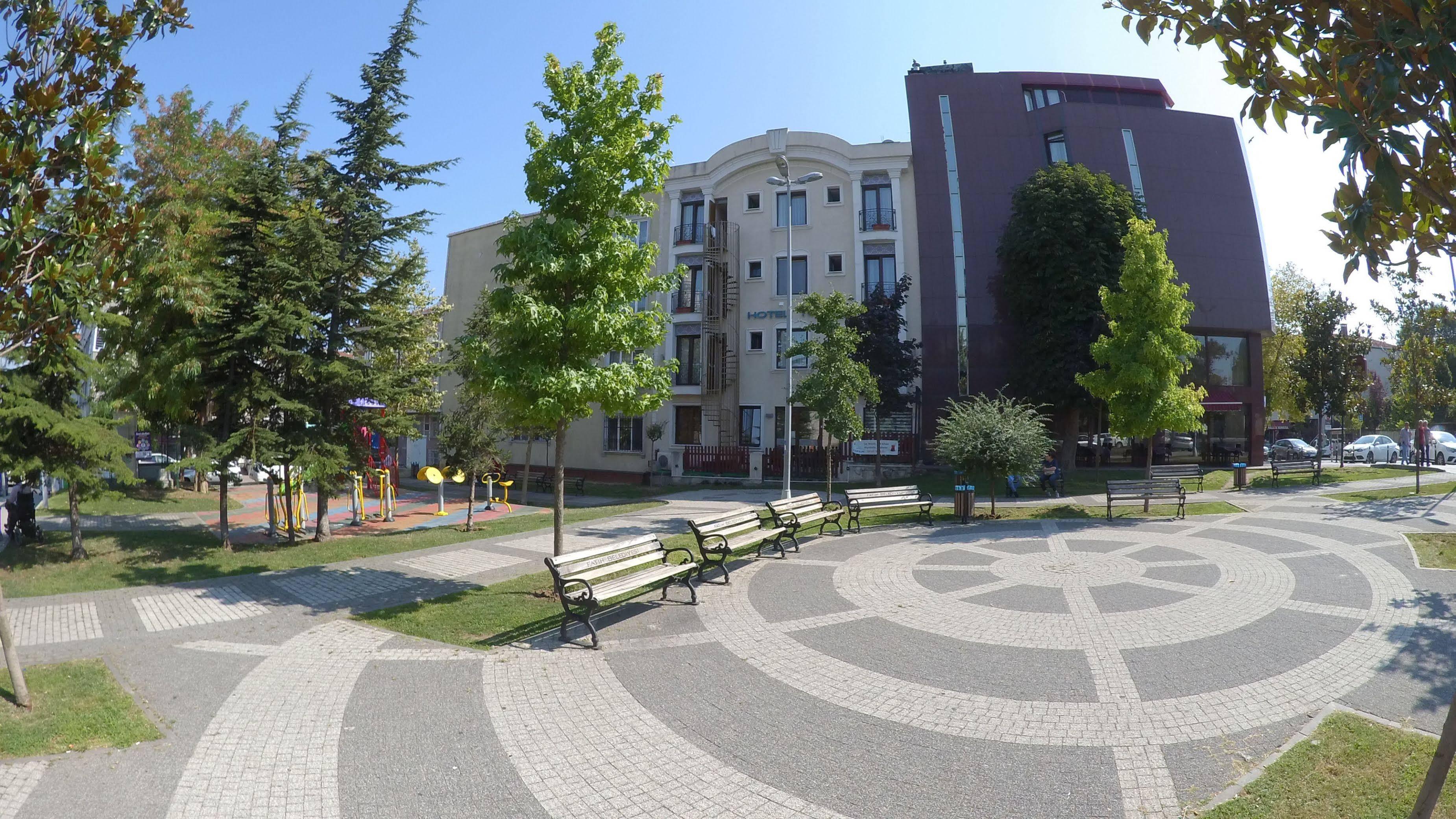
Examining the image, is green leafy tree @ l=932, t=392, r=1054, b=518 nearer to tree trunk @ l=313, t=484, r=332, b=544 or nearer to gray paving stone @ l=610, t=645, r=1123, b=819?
gray paving stone @ l=610, t=645, r=1123, b=819

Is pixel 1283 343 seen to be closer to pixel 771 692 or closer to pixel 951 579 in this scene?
pixel 951 579

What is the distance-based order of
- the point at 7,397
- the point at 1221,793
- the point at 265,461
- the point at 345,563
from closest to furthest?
1. the point at 1221,793
2. the point at 7,397
3. the point at 345,563
4. the point at 265,461

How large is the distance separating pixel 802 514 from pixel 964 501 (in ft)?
16.1

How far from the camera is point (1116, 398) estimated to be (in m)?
19.7

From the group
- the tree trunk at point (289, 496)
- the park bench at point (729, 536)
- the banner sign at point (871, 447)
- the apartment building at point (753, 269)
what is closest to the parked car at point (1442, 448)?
the apartment building at point (753, 269)

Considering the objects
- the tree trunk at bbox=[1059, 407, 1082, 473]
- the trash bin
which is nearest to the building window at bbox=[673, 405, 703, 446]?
the tree trunk at bbox=[1059, 407, 1082, 473]

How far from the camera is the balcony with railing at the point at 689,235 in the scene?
33.1m

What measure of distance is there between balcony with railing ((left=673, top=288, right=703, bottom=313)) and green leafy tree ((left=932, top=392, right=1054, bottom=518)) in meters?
17.1

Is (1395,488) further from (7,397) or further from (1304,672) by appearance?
(7,397)

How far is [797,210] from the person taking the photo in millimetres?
33000

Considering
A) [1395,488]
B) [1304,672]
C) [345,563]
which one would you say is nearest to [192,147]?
[345,563]

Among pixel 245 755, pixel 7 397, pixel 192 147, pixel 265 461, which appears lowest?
pixel 245 755

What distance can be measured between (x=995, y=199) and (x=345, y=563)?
28912 millimetres

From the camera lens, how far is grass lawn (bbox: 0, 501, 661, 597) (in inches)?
443
